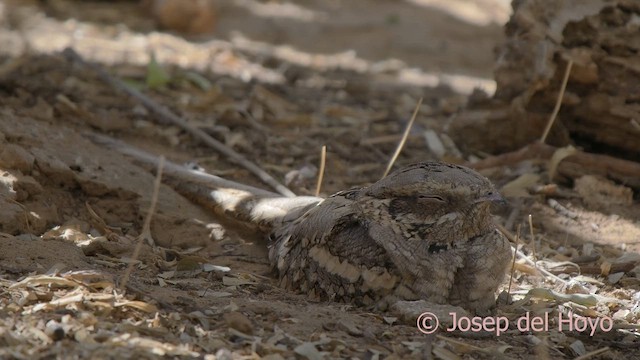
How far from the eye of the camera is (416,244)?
11.9ft

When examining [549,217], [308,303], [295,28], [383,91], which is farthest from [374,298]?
[295,28]

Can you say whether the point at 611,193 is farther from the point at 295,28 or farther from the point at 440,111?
the point at 295,28

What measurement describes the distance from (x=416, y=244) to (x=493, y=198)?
37cm

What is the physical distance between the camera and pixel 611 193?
521cm

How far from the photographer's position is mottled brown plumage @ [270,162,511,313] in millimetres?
3605

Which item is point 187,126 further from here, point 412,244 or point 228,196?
point 412,244

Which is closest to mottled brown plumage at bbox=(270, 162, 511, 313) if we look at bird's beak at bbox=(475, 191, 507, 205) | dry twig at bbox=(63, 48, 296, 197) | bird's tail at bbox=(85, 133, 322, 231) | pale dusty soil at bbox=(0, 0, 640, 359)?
bird's beak at bbox=(475, 191, 507, 205)

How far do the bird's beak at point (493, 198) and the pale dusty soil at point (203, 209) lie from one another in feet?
1.72

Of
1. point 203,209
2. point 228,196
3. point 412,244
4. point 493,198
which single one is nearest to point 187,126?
point 203,209

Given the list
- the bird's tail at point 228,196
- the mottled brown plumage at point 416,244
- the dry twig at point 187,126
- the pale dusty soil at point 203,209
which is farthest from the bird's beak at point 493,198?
the dry twig at point 187,126

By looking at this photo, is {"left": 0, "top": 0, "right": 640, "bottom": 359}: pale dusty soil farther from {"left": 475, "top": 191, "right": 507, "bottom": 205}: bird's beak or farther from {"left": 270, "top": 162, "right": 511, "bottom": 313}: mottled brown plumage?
{"left": 475, "top": 191, "right": 507, "bottom": 205}: bird's beak

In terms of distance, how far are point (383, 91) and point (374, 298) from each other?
4.29 metres

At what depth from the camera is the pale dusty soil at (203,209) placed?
10.6 feet

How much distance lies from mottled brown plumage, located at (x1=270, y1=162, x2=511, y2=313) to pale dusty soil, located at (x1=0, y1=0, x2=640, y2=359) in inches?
5.8
